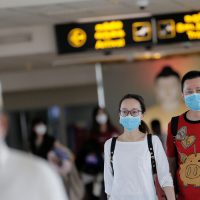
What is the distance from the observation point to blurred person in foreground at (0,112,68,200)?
9.01 ft

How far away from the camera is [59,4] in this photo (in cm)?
820

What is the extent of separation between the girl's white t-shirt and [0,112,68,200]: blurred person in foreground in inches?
96.0

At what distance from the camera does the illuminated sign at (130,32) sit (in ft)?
32.6

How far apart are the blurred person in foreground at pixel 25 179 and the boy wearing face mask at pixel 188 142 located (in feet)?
8.39

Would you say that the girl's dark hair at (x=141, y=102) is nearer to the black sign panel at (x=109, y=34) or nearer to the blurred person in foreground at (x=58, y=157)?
the blurred person in foreground at (x=58, y=157)

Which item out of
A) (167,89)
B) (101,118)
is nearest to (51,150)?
(101,118)

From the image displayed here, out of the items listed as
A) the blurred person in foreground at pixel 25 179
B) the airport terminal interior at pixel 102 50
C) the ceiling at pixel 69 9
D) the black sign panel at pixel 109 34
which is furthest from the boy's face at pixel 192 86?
the black sign panel at pixel 109 34

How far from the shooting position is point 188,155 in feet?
17.5

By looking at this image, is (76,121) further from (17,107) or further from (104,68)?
(104,68)

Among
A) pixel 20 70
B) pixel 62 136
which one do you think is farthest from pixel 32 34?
A: pixel 62 136

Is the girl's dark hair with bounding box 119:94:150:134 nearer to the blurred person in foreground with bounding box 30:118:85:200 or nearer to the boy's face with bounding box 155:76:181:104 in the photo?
the blurred person in foreground with bounding box 30:118:85:200

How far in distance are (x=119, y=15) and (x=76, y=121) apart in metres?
10.3

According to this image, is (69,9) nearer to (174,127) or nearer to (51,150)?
(51,150)

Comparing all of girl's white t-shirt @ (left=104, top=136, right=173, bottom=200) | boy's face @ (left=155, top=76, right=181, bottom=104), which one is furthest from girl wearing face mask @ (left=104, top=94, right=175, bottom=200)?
boy's face @ (left=155, top=76, right=181, bottom=104)
